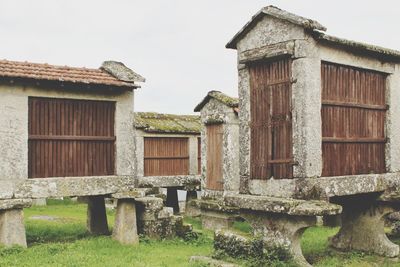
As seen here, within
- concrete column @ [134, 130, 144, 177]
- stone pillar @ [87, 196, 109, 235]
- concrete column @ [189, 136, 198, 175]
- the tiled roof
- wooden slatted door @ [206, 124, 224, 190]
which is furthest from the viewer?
concrete column @ [189, 136, 198, 175]

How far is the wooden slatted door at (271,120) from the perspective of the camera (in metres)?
8.59

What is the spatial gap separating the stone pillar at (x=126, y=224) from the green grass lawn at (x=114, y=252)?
0.75ft

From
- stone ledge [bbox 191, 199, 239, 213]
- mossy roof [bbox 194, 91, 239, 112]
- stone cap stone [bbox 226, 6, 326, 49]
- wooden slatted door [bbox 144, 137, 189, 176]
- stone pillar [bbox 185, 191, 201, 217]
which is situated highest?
stone cap stone [bbox 226, 6, 326, 49]

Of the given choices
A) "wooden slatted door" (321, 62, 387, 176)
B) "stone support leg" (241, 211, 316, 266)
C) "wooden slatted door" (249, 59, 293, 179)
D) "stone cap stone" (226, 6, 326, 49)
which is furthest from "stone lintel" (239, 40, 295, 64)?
"stone support leg" (241, 211, 316, 266)

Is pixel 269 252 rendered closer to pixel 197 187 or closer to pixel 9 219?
pixel 9 219

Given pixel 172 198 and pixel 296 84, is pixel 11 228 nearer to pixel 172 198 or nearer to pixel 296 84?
pixel 296 84

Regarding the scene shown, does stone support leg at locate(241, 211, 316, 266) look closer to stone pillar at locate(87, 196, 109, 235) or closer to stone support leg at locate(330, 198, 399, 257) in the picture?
stone support leg at locate(330, 198, 399, 257)

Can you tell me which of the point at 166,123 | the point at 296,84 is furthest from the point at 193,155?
the point at 296,84

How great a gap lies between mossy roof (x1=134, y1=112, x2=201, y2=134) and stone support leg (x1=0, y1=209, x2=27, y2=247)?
7919mm

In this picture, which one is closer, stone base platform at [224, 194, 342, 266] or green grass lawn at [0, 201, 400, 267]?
stone base platform at [224, 194, 342, 266]

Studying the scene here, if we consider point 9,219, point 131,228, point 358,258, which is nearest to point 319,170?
point 358,258

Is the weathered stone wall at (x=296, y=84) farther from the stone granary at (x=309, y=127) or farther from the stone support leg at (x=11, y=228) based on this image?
the stone support leg at (x=11, y=228)

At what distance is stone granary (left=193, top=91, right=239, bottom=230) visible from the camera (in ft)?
47.3

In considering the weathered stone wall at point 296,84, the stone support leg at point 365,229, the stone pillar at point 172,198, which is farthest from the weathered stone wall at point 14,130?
the stone pillar at point 172,198
